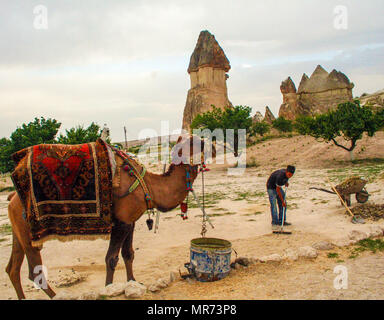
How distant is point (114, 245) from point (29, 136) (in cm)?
2888

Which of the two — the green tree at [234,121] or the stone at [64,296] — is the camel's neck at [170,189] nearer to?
the stone at [64,296]

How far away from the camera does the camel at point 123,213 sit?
476 centimetres

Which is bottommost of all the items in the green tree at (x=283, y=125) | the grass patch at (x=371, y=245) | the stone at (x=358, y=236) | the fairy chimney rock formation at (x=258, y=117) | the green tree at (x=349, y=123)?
the grass patch at (x=371, y=245)

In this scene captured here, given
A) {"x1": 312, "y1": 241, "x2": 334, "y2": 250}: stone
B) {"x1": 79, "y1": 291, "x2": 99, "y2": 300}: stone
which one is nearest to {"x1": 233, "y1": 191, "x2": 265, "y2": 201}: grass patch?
{"x1": 312, "y1": 241, "x2": 334, "y2": 250}: stone

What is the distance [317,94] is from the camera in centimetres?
5259

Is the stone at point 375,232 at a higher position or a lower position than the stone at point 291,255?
higher

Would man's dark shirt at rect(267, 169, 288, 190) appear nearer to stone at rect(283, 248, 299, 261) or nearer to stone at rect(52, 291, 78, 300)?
stone at rect(283, 248, 299, 261)

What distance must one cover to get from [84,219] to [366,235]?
5.34 meters

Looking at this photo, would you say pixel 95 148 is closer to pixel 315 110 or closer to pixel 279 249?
pixel 279 249

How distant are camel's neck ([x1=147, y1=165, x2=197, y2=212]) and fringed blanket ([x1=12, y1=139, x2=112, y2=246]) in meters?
0.73

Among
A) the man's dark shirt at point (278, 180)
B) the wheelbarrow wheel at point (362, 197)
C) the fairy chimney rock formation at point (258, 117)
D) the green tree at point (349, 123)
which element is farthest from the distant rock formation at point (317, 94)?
the man's dark shirt at point (278, 180)

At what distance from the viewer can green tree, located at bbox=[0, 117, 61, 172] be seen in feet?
98.1

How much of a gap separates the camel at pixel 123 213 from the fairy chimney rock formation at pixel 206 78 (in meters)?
48.9
